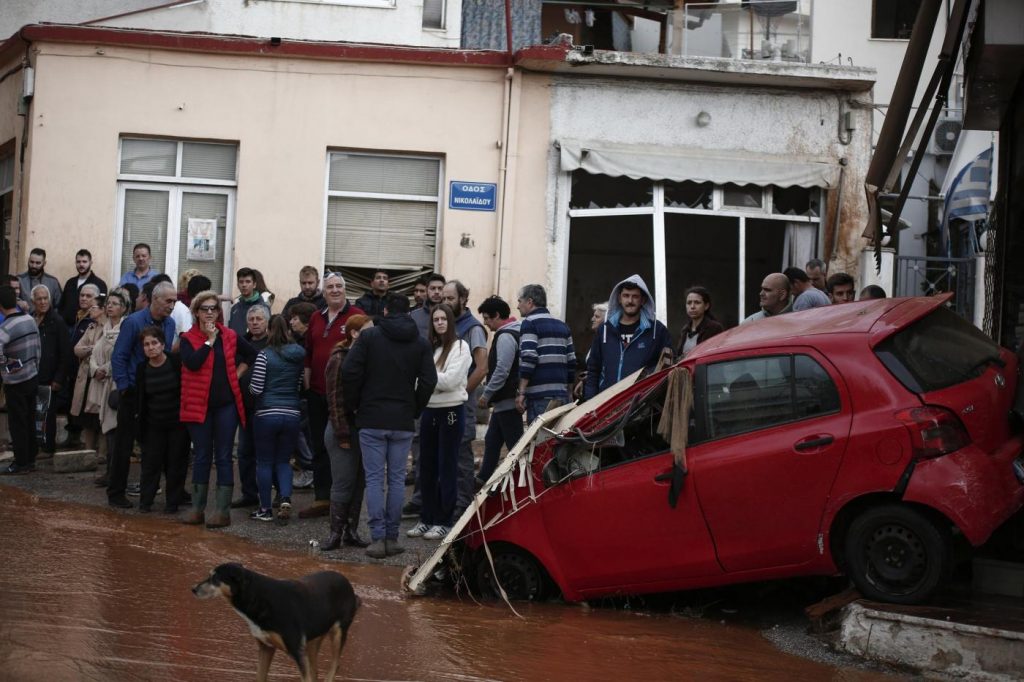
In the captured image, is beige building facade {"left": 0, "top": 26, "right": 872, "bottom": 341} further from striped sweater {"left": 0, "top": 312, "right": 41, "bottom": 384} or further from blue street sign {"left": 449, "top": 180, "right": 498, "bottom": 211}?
striped sweater {"left": 0, "top": 312, "right": 41, "bottom": 384}

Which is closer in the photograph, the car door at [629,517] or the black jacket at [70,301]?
the car door at [629,517]

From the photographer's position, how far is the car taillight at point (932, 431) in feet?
25.6

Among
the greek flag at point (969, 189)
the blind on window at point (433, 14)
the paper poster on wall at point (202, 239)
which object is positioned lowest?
the paper poster on wall at point (202, 239)

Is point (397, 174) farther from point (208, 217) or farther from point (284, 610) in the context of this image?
point (284, 610)

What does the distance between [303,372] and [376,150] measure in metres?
5.29

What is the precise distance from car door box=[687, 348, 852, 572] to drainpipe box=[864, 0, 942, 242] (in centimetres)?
358

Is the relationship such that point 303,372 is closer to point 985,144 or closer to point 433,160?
point 433,160

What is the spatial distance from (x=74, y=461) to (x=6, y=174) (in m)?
6.72

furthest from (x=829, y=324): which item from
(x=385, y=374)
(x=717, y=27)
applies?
(x=717, y=27)

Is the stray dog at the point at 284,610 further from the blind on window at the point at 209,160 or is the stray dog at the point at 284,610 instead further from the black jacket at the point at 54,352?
the blind on window at the point at 209,160

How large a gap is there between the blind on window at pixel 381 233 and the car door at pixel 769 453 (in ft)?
28.6

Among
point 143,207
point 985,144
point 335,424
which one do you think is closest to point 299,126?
point 143,207

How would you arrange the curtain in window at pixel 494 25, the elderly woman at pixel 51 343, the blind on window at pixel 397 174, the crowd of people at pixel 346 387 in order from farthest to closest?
the curtain in window at pixel 494 25 < the blind on window at pixel 397 174 < the elderly woman at pixel 51 343 < the crowd of people at pixel 346 387

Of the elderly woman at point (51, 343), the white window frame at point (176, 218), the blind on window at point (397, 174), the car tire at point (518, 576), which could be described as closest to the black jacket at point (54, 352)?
the elderly woman at point (51, 343)
